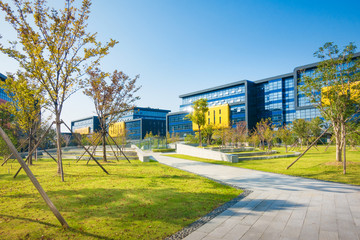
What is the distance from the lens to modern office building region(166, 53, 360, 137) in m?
61.6

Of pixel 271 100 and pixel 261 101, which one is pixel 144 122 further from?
pixel 271 100

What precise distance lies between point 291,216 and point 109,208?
4970 mm

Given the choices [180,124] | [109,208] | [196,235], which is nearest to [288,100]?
[180,124]

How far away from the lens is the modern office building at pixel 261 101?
202ft

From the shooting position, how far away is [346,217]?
570cm

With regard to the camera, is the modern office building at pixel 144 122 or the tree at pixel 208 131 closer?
the tree at pixel 208 131

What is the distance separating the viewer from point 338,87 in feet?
47.8

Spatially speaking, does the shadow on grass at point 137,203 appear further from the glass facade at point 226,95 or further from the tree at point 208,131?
the glass facade at point 226,95

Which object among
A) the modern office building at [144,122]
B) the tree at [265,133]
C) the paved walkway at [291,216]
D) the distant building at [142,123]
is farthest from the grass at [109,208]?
the modern office building at [144,122]

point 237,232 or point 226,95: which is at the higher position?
point 226,95

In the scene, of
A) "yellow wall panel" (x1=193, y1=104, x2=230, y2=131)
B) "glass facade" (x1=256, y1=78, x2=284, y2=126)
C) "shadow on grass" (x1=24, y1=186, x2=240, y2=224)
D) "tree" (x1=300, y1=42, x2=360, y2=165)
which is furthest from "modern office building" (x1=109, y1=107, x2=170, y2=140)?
"shadow on grass" (x1=24, y1=186, x2=240, y2=224)

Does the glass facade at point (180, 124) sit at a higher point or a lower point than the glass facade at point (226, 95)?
lower

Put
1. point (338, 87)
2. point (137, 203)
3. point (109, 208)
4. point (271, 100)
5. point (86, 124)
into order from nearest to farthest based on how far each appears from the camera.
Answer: point (109, 208)
point (137, 203)
point (338, 87)
point (271, 100)
point (86, 124)

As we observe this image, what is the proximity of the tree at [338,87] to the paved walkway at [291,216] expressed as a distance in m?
6.88
